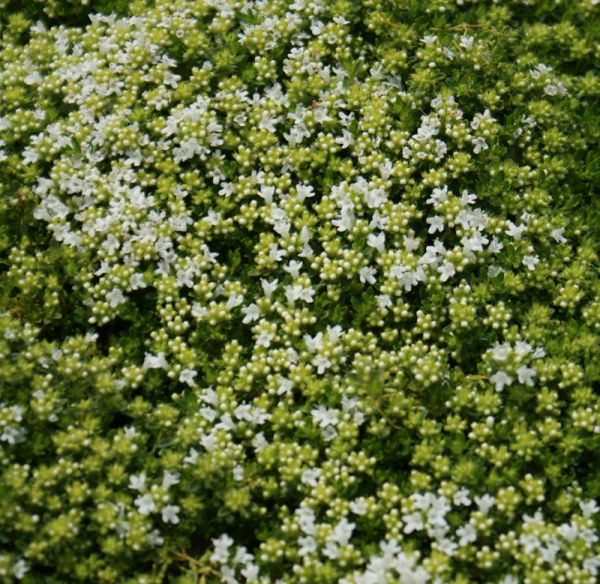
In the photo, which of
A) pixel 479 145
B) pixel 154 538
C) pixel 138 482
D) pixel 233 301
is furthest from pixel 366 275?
pixel 154 538

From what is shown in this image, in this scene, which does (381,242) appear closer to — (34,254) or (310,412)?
(310,412)

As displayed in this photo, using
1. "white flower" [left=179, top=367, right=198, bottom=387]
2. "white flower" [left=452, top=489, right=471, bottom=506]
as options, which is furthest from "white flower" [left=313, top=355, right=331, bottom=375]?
"white flower" [left=452, top=489, right=471, bottom=506]

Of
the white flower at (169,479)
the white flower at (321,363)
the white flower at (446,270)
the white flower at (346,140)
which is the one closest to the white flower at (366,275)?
the white flower at (446,270)

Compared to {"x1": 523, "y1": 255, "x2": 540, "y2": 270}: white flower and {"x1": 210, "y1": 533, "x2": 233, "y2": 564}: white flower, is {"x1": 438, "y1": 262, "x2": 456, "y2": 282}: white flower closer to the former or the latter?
{"x1": 523, "y1": 255, "x2": 540, "y2": 270}: white flower

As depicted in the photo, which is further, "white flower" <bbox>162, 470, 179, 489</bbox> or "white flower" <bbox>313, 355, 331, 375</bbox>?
"white flower" <bbox>313, 355, 331, 375</bbox>

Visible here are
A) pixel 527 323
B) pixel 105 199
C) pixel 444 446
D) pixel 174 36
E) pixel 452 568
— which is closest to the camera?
pixel 452 568

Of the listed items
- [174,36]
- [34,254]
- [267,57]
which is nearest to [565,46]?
[267,57]

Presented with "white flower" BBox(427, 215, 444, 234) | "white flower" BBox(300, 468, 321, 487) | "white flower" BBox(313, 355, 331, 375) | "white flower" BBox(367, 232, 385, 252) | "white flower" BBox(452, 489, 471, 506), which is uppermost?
"white flower" BBox(427, 215, 444, 234)
